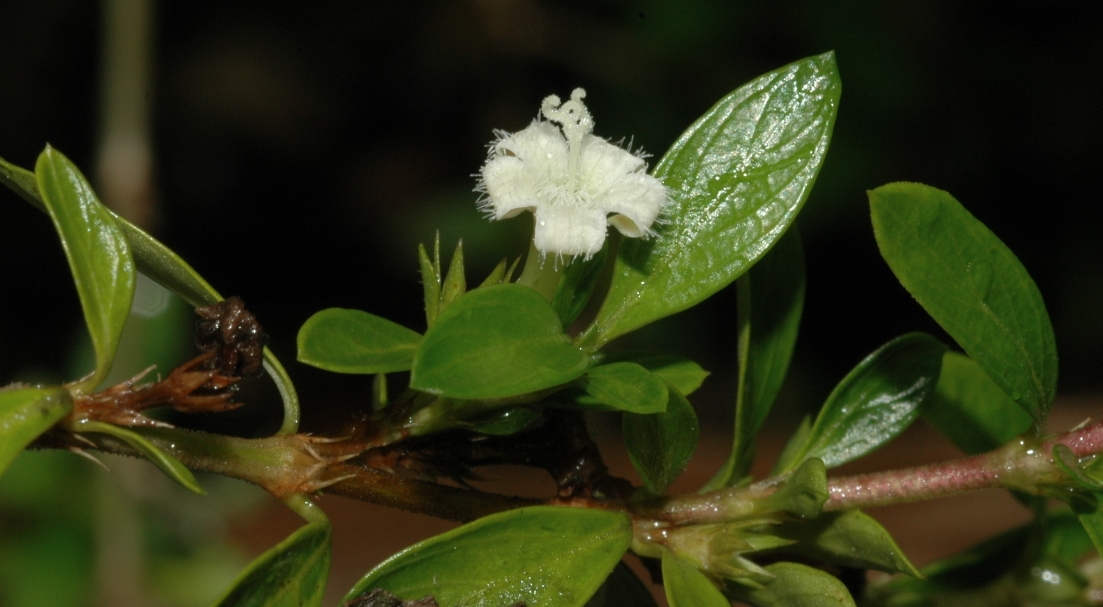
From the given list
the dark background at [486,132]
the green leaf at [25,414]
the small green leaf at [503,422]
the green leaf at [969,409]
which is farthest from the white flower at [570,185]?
the dark background at [486,132]

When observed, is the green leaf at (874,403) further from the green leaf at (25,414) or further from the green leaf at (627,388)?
the green leaf at (25,414)

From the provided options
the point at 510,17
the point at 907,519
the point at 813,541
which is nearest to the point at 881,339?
the point at 907,519

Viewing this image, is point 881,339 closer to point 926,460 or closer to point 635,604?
point 926,460

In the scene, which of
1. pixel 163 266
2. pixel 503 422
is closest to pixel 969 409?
pixel 503 422

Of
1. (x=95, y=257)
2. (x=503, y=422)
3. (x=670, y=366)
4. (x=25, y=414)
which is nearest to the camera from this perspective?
(x=25, y=414)

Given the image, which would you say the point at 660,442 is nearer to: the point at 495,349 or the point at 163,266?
the point at 495,349

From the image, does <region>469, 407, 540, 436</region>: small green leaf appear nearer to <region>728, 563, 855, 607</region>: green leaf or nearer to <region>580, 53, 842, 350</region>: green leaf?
<region>580, 53, 842, 350</region>: green leaf
